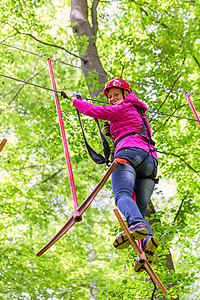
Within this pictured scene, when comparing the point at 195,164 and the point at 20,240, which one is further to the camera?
the point at 20,240

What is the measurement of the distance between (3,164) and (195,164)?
15.6 feet

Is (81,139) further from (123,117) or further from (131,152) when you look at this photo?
(131,152)

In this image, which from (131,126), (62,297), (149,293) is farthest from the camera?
(62,297)

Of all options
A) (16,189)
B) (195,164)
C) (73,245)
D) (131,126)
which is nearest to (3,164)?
(16,189)

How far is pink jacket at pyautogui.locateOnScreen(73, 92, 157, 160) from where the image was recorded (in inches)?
A: 125

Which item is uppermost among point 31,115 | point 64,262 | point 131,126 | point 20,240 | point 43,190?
point 31,115

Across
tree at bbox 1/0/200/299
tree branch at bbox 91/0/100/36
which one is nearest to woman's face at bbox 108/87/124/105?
tree at bbox 1/0/200/299

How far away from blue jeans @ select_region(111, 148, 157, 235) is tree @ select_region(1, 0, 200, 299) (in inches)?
66.9

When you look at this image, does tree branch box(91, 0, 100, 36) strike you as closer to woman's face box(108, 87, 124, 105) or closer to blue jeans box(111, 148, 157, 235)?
woman's face box(108, 87, 124, 105)

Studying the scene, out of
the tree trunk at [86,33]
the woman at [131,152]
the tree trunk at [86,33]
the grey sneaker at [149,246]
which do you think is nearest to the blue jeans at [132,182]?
the woman at [131,152]

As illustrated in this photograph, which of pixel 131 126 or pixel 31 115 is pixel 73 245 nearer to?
pixel 31 115

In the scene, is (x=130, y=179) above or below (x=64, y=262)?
below

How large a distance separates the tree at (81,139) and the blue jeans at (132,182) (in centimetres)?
170

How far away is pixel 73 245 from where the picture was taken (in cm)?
870
